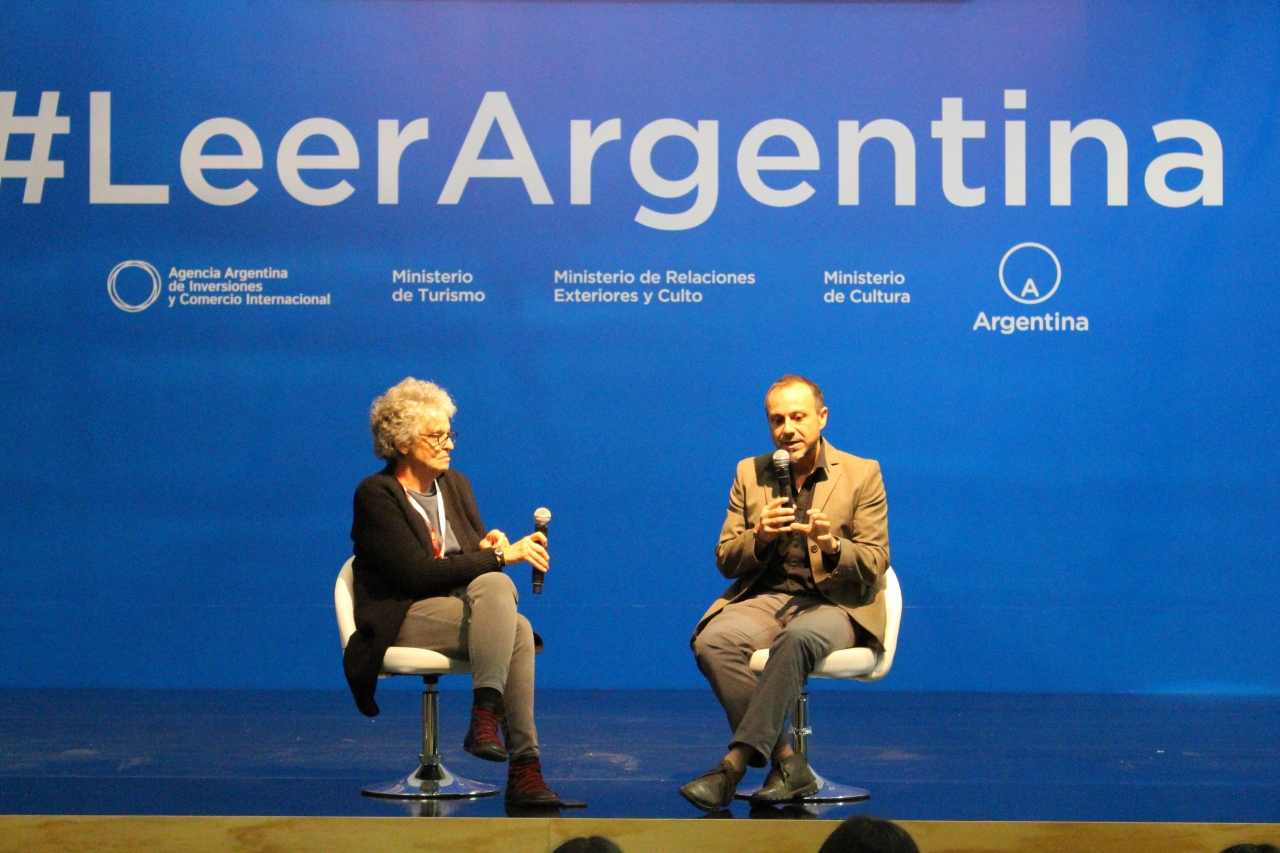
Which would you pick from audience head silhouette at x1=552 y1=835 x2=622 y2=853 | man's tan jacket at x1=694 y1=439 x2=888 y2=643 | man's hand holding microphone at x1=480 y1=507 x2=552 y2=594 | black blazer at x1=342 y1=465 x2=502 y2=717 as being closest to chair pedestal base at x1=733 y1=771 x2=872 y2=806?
man's tan jacket at x1=694 y1=439 x2=888 y2=643

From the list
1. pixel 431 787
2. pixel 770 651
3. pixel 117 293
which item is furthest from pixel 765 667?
pixel 117 293

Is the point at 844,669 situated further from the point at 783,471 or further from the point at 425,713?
the point at 425,713

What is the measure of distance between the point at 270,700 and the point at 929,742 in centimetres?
233

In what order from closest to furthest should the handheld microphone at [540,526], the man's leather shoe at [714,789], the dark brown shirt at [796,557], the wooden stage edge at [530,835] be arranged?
the wooden stage edge at [530,835]
the man's leather shoe at [714,789]
the handheld microphone at [540,526]
the dark brown shirt at [796,557]

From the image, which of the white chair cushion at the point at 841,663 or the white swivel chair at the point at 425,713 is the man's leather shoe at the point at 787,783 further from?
the white swivel chair at the point at 425,713

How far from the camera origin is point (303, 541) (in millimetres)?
5129

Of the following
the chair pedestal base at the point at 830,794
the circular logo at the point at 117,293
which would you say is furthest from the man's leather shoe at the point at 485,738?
the circular logo at the point at 117,293

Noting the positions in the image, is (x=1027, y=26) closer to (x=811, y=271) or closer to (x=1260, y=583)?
(x=811, y=271)

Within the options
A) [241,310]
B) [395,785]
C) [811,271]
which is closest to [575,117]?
[811,271]

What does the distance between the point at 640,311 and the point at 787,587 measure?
1945mm

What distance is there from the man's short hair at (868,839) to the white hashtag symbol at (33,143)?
4.59 meters

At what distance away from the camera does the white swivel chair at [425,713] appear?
124 inches

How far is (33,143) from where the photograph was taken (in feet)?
16.9

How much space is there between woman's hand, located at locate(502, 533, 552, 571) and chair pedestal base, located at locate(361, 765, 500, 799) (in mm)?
547
